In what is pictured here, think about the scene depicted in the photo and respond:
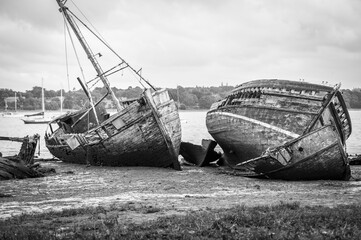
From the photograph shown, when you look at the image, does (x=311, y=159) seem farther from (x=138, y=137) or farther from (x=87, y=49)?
(x=87, y=49)

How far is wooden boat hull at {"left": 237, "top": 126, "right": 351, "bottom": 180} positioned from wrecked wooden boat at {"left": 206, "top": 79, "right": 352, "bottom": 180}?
4 centimetres

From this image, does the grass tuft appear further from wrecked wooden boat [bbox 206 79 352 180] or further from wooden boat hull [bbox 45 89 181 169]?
wooden boat hull [bbox 45 89 181 169]

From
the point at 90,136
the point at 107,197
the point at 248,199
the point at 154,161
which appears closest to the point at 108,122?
the point at 90,136

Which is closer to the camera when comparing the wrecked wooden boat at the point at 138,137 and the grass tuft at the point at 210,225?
the grass tuft at the point at 210,225

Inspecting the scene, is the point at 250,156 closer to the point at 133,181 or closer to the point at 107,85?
the point at 133,181

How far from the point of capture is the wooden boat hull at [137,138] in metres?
17.9

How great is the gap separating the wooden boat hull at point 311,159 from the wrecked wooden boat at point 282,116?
0.12 feet

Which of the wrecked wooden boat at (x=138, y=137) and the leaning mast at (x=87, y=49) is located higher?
the leaning mast at (x=87, y=49)

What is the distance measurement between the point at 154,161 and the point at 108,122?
9.53 ft

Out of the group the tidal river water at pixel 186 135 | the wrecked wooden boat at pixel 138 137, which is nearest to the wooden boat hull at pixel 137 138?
the wrecked wooden boat at pixel 138 137

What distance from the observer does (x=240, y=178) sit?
52.0ft

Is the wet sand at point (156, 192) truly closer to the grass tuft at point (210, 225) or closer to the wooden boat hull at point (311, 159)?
the wooden boat hull at point (311, 159)

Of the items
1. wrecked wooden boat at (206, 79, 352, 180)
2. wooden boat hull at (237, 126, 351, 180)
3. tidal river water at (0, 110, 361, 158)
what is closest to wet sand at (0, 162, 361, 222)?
wooden boat hull at (237, 126, 351, 180)

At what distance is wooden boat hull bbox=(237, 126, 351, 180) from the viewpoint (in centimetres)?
1379
